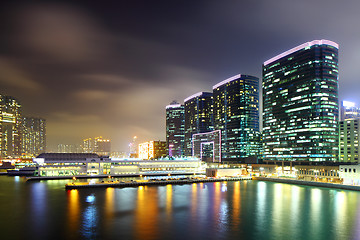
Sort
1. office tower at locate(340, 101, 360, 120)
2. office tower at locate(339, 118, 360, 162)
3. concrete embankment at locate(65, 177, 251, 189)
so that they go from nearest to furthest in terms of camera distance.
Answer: concrete embankment at locate(65, 177, 251, 189) < office tower at locate(339, 118, 360, 162) < office tower at locate(340, 101, 360, 120)

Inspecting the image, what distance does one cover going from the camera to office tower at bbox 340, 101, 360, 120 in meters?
155

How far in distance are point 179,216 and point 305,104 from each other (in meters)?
111

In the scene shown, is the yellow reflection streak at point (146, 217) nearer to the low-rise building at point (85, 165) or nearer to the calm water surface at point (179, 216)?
the calm water surface at point (179, 216)

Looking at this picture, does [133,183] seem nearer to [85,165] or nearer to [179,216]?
[85,165]

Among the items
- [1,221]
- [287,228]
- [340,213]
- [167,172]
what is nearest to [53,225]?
[1,221]

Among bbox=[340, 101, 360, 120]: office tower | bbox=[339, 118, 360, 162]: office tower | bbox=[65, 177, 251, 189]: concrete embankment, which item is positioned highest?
bbox=[340, 101, 360, 120]: office tower

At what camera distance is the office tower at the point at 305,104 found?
137000mm

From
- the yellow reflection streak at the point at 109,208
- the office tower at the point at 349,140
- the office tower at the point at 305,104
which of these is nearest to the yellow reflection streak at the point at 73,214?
the yellow reflection streak at the point at 109,208

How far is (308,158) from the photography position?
140 meters

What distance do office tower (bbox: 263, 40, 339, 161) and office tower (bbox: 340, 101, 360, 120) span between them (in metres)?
19.7

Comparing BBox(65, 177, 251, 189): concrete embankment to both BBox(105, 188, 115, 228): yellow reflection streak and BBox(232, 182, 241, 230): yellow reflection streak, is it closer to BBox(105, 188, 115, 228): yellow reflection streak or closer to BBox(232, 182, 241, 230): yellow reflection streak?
BBox(105, 188, 115, 228): yellow reflection streak

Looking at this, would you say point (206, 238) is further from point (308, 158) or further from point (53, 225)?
point (308, 158)

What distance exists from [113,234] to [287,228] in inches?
1125

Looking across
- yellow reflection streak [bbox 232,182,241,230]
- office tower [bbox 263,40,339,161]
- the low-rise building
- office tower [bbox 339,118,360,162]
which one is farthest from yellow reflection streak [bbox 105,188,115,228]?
office tower [bbox 339,118,360,162]
